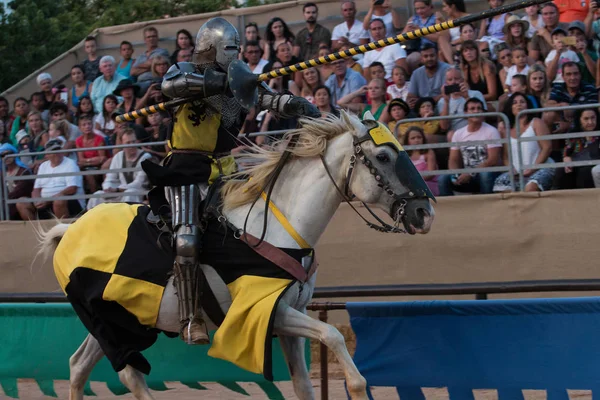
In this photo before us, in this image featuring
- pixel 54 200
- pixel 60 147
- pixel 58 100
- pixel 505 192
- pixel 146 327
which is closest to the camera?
pixel 146 327

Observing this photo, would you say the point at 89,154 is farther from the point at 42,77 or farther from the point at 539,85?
the point at 539,85

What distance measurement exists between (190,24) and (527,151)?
6.56m

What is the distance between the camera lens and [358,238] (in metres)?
10.0

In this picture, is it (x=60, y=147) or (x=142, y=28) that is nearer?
(x=60, y=147)

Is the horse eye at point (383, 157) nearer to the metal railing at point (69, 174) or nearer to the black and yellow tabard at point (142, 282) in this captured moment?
the black and yellow tabard at point (142, 282)

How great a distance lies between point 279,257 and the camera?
18.2ft

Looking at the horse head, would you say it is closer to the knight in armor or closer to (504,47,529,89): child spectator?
the knight in armor

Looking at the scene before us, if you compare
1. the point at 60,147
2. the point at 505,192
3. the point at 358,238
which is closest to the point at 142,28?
the point at 60,147

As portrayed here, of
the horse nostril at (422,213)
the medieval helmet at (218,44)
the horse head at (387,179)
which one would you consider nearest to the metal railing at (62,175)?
the medieval helmet at (218,44)

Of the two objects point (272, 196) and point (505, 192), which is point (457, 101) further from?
point (272, 196)

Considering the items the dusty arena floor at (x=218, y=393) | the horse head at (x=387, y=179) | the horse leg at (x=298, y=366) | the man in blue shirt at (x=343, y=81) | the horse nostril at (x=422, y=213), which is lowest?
the dusty arena floor at (x=218, y=393)

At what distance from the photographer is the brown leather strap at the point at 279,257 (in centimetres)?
554

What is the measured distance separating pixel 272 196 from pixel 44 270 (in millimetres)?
6252

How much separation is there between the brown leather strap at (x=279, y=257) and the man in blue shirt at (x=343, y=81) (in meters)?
5.29
